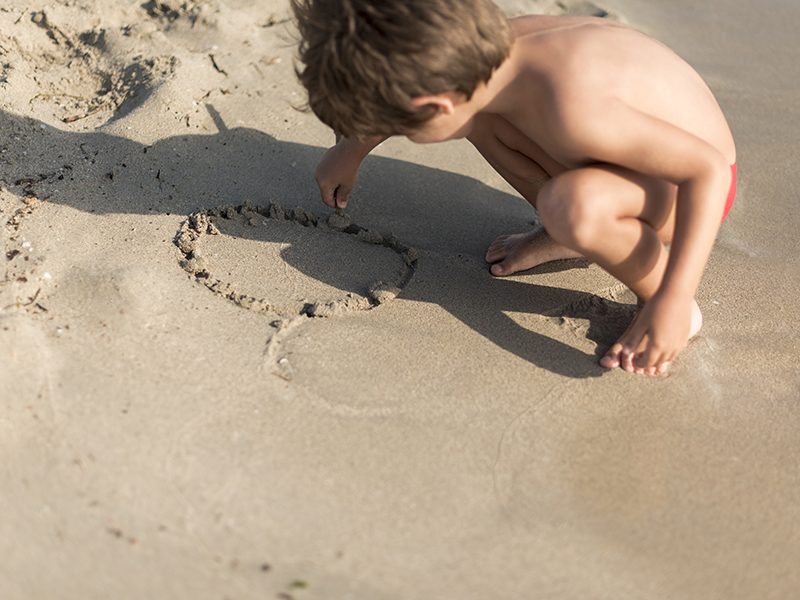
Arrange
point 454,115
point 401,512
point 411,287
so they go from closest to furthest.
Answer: point 401,512 < point 454,115 < point 411,287

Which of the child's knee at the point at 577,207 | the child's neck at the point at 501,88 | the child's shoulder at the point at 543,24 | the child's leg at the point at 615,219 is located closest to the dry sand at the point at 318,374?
the child's leg at the point at 615,219

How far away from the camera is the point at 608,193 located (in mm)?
2123

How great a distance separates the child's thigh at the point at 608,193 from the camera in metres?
2.11

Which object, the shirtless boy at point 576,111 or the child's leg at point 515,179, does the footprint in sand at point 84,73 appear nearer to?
the shirtless boy at point 576,111

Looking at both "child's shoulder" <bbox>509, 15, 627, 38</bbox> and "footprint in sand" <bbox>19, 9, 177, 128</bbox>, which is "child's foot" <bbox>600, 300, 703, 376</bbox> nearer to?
"child's shoulder" <bbox>509, 15, 627, 38</bbox>

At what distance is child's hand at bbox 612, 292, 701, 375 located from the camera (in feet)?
7.06

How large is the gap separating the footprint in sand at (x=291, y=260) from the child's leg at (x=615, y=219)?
1.69 ft

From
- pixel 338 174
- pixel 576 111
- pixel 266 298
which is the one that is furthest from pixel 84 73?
pixel 576 111

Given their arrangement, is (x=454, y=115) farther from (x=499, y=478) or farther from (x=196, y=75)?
(x=196, y=75)

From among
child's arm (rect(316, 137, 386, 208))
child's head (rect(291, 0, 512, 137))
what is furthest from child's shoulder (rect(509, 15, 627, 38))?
child's arm (rect(316, 137, 386, 208))

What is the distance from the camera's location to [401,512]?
184 centimetres

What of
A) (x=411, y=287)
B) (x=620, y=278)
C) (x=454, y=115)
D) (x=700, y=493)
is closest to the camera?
(x=700, y=493)

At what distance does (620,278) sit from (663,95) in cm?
44

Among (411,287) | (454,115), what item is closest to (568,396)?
(411,287)
